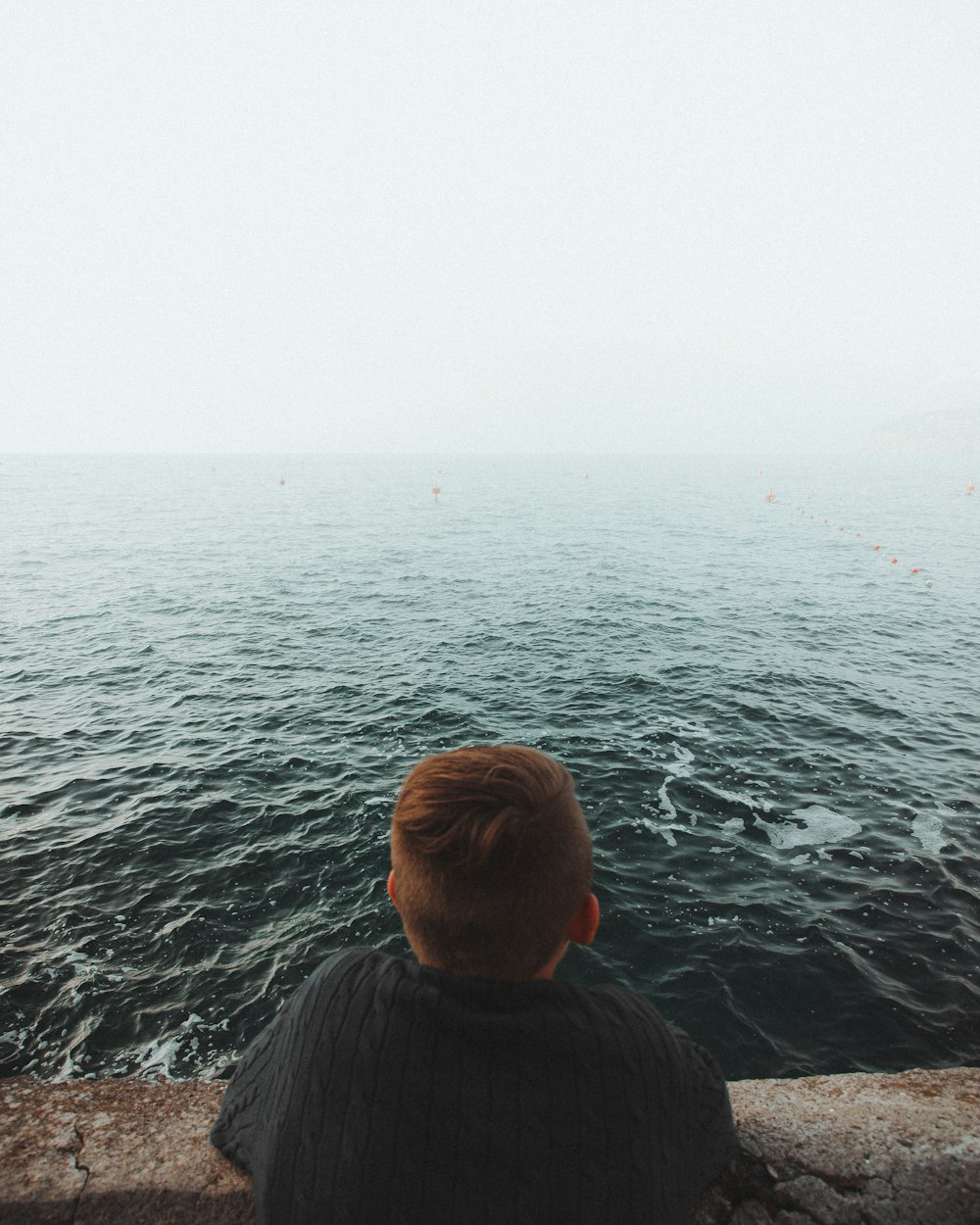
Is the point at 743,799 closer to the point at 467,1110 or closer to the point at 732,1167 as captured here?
the point at 732,1167

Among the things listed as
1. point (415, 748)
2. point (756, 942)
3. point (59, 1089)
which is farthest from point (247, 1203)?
point (415, 748)

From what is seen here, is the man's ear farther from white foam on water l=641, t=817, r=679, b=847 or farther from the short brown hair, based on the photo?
white foam on water l=641, t=817, r=679, b=847

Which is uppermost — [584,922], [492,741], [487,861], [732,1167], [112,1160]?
[487,861]

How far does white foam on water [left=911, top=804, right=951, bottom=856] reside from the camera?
11.9m

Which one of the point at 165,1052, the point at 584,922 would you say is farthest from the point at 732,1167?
the point at 165,1052

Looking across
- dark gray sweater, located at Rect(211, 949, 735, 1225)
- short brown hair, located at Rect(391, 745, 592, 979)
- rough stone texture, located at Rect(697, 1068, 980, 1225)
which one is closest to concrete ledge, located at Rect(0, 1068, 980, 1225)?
rough stone texture, located at Rect(697, 1068, 980, 1225)

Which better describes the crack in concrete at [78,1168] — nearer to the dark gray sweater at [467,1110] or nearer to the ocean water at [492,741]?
the dark gray sweater at [467,1110]

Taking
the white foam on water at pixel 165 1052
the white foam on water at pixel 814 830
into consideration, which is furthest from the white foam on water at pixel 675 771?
the white foam on water at pixel 165 1052

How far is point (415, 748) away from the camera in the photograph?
15.8 m

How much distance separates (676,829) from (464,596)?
21.8 meters

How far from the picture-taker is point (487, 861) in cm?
203

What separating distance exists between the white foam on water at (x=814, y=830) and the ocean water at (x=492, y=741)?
7cm

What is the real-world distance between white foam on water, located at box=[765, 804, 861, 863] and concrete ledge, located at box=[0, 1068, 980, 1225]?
8674 millimetres

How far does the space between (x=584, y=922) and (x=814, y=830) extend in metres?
12.0
